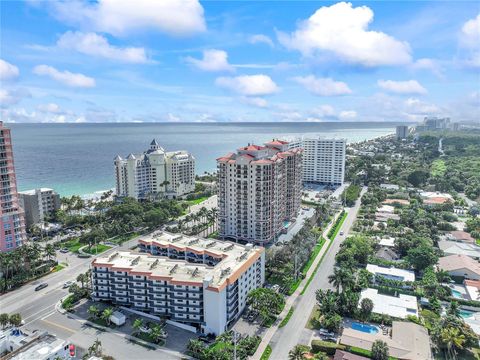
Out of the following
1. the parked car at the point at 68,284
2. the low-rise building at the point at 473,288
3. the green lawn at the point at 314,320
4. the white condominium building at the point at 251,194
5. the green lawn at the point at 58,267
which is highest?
the white condominium building at the point at 251,194

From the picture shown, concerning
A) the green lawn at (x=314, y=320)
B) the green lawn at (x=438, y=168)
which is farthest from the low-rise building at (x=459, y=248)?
the green lawn at (x=438, y=168)

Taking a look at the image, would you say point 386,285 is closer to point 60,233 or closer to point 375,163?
point 60,233

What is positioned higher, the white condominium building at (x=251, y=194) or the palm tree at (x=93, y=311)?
the white condominium building at (x=251, y=194)

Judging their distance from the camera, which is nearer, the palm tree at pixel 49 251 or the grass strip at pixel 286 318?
the grass strip at pixel 286 318

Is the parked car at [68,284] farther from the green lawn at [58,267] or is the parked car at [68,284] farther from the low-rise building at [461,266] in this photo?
the low-rise building at [461,266]

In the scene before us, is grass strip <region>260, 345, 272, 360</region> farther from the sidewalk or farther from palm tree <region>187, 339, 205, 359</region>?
palm tree <region>187, 339, 205, 359</region>

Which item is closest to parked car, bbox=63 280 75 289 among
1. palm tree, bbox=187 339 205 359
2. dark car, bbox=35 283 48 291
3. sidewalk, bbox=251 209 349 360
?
dark car, bbox=35 283 48 291

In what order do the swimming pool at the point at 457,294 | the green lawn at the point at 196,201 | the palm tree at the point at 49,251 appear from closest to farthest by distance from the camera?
the swimming pool at the point at 457,294, the palm tree at the point at 49,251, the green lawn at the point at 196,201

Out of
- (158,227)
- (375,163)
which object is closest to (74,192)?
(158,227)
